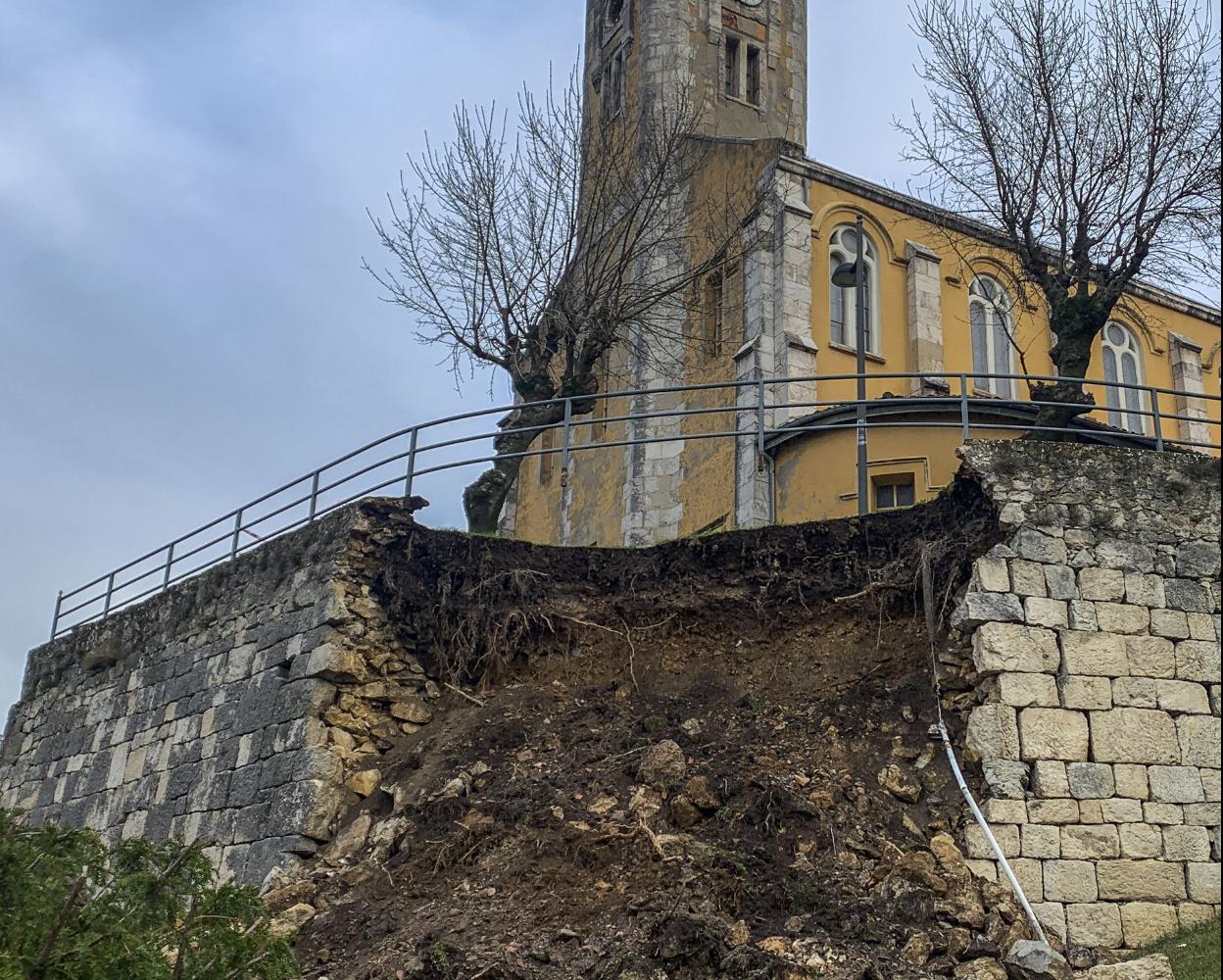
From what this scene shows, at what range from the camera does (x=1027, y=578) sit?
1138 centimetres

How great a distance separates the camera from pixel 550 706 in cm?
1240

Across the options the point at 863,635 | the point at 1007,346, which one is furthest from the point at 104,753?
the point at 1007,346

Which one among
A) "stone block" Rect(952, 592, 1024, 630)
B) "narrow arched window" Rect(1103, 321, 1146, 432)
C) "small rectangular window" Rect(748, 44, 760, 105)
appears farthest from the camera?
"small rectangular window" Rect(748, 44, 760, 105)

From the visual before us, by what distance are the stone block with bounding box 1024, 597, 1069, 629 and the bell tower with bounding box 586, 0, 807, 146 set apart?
571 inches

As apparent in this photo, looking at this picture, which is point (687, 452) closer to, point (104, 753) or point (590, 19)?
point (104, 753)

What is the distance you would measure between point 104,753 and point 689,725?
26.3 feet

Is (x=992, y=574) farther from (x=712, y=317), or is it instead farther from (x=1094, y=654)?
(x=712, y=317)

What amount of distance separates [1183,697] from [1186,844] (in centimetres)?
114

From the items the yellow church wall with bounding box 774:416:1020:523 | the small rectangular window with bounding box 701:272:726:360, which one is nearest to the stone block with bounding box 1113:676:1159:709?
the yellow church wall with bounding box 774:416:1020:523

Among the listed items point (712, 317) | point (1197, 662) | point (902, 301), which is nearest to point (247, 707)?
point (1197, 662)

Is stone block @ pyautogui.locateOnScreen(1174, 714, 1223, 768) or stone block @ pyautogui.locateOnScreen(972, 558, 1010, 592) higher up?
stone block @ pyautogui.locateOnScreen(972, 558, 1010, 592)

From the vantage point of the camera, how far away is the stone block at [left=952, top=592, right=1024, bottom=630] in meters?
11.2

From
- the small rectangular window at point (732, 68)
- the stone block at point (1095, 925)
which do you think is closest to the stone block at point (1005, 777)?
the stone block at point (1095, 925)

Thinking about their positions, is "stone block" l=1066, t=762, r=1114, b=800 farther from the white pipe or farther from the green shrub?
the green shrub
